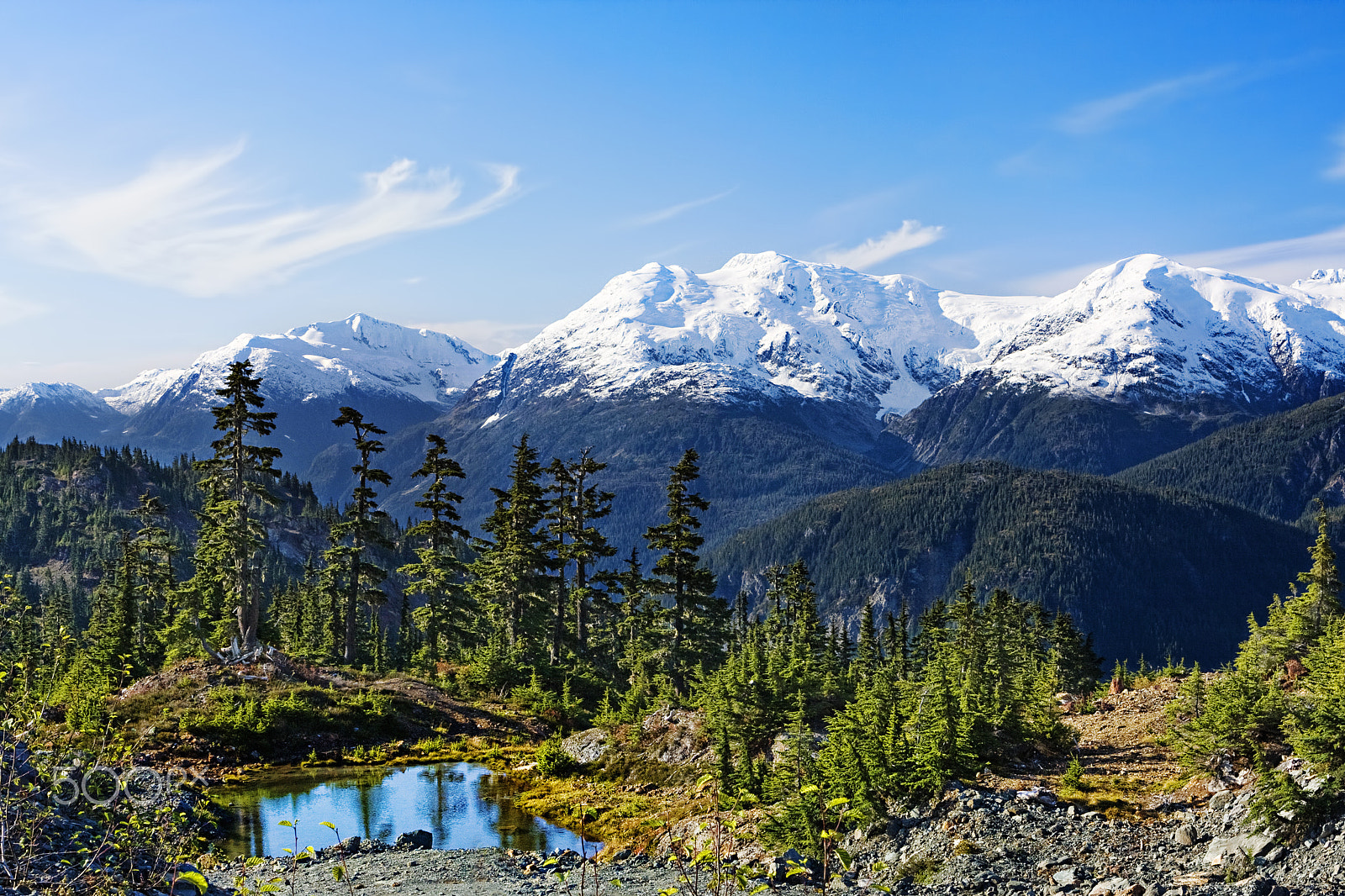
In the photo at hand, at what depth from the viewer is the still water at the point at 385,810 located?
28625 millimetres

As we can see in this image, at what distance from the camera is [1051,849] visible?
20000mm

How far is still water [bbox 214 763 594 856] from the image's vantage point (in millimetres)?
28625

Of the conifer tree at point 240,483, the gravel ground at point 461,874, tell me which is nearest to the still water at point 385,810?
the gravel ground at point 461,874

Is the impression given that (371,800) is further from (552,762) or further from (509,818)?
(552,762)

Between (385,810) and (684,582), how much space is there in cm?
2211

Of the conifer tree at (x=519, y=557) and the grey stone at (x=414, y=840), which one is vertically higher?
the conifer tree at (x=519, y=557)

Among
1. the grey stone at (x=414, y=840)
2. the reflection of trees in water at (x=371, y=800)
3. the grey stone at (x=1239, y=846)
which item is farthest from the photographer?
the reflection of trees in water at (x=371, y=800)

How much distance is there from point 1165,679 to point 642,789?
25.4 meters

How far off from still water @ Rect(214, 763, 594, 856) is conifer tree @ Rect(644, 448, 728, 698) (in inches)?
588

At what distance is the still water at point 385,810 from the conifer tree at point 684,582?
588 inches

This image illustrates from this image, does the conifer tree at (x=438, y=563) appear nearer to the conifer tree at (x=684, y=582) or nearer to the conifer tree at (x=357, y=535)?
the conifer tree at (x=357, y=535)

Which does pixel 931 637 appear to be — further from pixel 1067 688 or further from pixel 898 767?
pixel 898 767

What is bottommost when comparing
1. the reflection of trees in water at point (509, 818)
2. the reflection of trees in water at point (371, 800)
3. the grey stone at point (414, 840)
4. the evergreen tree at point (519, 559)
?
the reflection of trees in water at point (509, 818)

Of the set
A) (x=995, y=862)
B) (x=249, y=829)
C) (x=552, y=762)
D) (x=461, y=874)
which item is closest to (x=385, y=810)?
(x=249, y=829)
